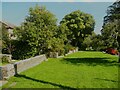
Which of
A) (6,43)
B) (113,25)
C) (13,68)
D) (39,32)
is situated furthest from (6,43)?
(13,68)

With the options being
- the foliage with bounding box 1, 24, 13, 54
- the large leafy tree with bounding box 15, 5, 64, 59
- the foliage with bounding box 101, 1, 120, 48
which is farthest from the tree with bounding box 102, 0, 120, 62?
the foliage with bounding box 1, 24, 13, 54

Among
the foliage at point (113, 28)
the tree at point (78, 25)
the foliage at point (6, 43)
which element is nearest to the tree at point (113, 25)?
the foliage at point (113, 28)

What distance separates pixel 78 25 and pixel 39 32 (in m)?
44.2

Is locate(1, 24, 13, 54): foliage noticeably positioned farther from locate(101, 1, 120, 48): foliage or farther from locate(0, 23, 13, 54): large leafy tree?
locate(101, 1, 120, 48): foliage

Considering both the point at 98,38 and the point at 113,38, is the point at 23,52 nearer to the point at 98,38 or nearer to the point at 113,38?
the point at 98,38

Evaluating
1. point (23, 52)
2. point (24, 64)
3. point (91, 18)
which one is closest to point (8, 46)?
point (23, 52)

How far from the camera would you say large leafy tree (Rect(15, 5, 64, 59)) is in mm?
33750

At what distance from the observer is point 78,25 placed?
254 ft

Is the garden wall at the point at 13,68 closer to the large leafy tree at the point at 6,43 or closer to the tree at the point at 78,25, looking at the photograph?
the large leafy tree at the point at 6,43

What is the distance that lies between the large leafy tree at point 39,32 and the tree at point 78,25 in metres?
39.2

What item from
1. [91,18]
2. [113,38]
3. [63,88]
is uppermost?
[91,18]

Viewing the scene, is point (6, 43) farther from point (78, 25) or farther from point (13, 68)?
point (78, 25)

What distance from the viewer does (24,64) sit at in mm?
19266

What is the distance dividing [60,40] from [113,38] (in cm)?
1025
